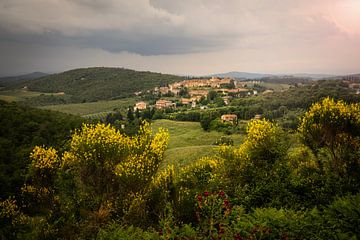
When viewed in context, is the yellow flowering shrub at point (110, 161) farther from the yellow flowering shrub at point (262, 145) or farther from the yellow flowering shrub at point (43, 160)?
the yellow flowering shrub at point (262, 145)

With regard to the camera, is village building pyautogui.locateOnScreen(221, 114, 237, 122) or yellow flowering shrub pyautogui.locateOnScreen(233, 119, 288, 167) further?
village building pyautogui.locateOnScreen(221, 114, 237, 122)

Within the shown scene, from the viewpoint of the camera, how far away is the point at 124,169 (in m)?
17.7

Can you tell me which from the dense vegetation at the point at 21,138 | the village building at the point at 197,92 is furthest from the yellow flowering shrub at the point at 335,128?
the village building at the point at 197,92

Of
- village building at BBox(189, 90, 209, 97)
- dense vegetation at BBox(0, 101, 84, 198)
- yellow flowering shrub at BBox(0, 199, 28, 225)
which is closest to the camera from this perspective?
yellow flowering shrub at BBox(0, 199, 28, 225)

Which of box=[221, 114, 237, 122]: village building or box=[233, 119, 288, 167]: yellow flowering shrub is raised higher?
box=[233, 119, 288, 167]: yellow flowering shrub

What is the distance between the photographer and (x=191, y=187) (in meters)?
26.1

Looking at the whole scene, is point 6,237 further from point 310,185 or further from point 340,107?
point 340,107

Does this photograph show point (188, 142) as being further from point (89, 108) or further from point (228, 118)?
point (89, 108)

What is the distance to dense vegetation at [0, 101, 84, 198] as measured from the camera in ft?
126

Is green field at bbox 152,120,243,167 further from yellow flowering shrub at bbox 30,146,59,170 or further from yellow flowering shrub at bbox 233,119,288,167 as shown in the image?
yellow flowering shrub at bbox 30,146,59,170

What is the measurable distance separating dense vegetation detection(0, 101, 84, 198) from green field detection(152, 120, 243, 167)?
21846 mm

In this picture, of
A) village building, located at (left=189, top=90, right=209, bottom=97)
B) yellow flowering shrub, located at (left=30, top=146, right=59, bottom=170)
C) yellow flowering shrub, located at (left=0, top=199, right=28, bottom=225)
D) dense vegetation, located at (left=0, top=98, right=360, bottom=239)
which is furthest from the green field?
village building, located at (left=189, top=90, right=209, bottom=97)

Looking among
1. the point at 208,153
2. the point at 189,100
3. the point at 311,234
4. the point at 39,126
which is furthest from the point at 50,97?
the point at 311,234

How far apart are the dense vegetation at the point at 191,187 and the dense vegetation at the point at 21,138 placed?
13024mm
